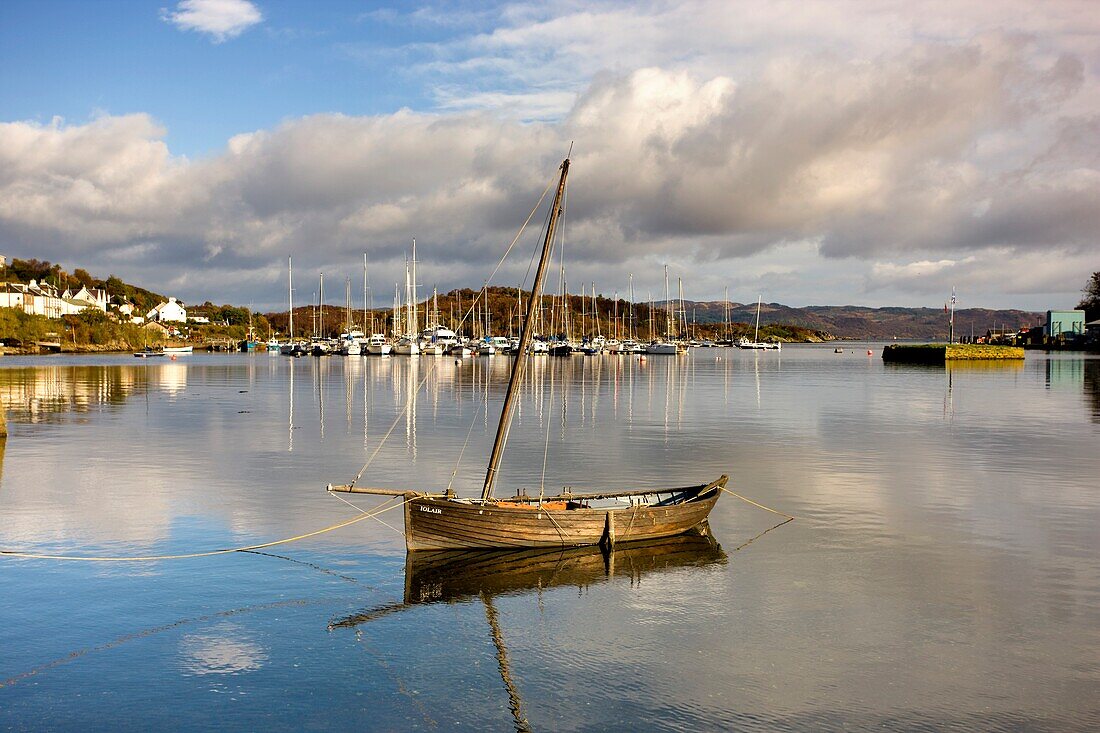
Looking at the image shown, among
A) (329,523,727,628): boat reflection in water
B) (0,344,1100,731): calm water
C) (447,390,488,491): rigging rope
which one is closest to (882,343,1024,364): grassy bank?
(447,390,488,491): rigging rope

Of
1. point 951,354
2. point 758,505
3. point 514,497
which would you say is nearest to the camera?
point 514,497

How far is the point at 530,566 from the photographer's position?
25969mm

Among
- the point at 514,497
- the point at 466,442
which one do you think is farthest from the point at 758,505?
the point at 466,442

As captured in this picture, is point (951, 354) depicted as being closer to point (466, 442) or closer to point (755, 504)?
point (466, 442)

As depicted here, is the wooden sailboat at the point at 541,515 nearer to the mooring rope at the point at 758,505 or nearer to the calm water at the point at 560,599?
the calm water at the point at 560,599

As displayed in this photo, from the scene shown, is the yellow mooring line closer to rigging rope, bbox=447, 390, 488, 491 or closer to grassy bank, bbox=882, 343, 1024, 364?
rigging rope, bbox=447, 390, 488, 491

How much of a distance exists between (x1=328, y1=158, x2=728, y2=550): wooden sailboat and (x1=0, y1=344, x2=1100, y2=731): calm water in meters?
0.88

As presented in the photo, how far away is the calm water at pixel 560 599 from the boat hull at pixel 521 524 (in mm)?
848

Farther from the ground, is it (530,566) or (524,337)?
(524,337)

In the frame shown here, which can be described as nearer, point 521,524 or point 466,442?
point 521,524

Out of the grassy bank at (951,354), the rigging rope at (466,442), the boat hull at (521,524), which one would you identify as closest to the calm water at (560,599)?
the rigging rope at (466,442)

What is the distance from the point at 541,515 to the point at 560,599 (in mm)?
3942

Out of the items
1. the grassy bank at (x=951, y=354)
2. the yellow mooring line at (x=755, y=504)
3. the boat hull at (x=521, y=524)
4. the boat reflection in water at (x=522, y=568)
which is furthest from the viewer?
the grassy bank at (x=951, y=354)

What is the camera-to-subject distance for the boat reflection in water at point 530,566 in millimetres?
23734
